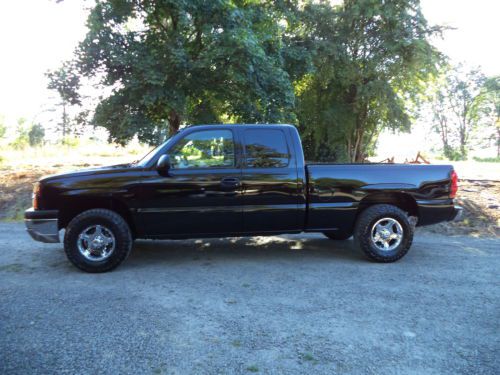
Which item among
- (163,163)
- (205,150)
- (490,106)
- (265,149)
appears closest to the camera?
(163,163)

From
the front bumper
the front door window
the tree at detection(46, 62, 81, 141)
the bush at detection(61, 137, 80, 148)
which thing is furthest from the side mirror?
the bush at detection(61, 137, 80, 148)

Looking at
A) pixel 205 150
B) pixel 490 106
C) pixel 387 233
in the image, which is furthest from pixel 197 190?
pixel 490 106

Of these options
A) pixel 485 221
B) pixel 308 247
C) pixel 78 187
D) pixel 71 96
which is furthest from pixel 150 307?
pixel 71 96

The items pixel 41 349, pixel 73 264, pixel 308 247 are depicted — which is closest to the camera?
pixel 41 349

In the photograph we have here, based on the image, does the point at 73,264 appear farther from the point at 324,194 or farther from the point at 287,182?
the point at 324,194

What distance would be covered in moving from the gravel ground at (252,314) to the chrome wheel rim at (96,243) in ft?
0.84

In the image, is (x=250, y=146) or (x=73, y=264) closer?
(x=73, y=264)

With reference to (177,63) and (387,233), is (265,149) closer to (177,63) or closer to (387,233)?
(387,233)

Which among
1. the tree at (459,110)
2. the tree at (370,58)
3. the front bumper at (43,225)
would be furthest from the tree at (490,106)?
the front bumper at (43,225)

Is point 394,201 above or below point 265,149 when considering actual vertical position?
below

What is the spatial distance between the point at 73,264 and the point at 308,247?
11.4 ft

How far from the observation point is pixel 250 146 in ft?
18.0

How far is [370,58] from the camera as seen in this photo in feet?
50.8

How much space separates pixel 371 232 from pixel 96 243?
364 centimetres
